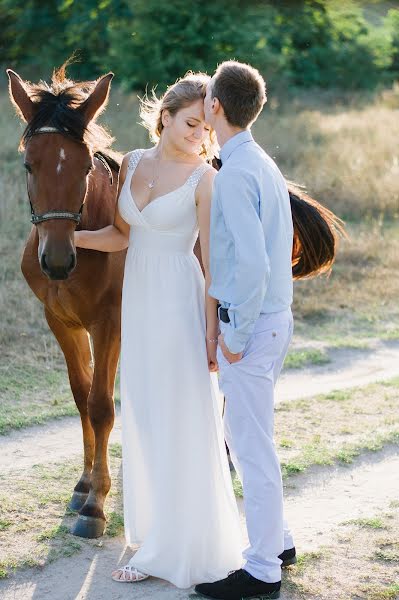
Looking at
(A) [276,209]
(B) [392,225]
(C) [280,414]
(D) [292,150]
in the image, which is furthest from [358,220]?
(A) [276,209]

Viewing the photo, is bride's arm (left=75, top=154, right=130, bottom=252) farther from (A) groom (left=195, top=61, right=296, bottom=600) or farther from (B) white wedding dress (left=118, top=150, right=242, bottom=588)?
(A) groom (left=195, top=61, right=296, bottom=600)

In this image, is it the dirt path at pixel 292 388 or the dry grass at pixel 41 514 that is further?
the dirt path at pixel 292 388

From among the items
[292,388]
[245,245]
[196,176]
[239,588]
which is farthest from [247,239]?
[292,388]

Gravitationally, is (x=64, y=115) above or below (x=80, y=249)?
above

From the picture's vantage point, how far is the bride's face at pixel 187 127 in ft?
12.7

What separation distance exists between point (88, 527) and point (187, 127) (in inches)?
80.8

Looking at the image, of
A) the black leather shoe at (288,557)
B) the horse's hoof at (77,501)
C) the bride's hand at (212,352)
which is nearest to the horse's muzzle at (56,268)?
the bride's hand at (212,352)

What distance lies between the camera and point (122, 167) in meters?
4.12

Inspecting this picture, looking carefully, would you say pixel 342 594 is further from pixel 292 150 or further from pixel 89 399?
pixel 292 150

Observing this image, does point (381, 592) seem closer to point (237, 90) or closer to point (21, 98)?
point (237, 90)

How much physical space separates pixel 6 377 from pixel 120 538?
3.18 m

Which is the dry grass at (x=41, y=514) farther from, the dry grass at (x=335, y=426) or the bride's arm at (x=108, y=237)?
the bride's arm at (x=108, y=237)

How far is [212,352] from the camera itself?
381 cm

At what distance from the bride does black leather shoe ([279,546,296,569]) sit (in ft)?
0.82
